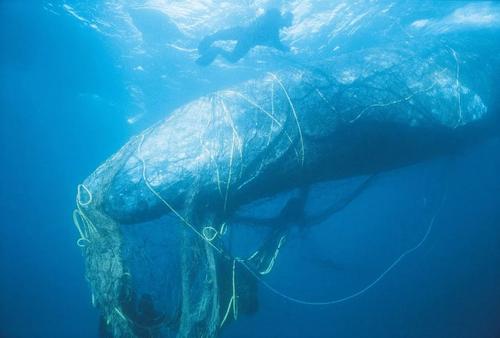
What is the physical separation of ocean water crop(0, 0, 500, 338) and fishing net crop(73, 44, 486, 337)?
22 centimetres

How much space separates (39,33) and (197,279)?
17808 mm

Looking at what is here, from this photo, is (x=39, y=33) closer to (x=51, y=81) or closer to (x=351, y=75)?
(x=51, y=81)

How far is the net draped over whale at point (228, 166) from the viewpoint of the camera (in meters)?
4.20

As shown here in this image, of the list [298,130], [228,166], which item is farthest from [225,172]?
[298,130]

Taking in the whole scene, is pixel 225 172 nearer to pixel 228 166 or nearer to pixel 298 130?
pixel 228 166

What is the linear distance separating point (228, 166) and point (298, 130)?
4.60 feet

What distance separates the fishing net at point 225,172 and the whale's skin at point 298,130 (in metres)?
0.02

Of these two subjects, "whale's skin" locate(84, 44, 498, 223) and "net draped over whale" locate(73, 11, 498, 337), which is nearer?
"net draped over whale" locate(73, 11, 498, 337)

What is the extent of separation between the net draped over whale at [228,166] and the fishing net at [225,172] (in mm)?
20

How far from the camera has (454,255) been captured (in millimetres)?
49625

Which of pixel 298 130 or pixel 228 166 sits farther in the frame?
pixel 298 130

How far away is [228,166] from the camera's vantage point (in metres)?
4.73

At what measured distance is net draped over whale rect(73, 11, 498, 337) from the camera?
4.20 m

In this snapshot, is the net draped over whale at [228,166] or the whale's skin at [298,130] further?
the whale's skin at [298,130]
